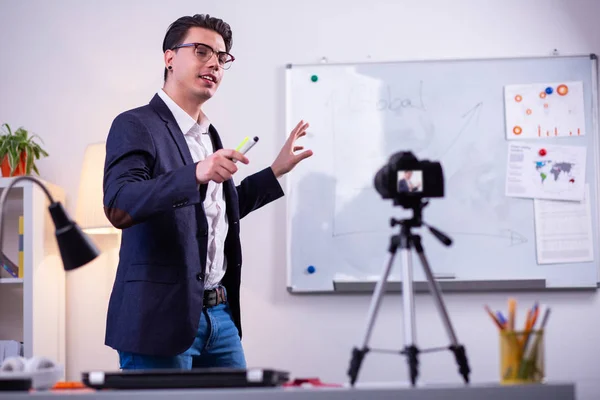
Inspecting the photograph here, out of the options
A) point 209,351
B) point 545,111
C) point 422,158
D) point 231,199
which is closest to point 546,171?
point 545,111

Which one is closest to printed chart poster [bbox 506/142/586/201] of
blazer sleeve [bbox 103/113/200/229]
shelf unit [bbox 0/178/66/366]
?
blazer sleeve [bbox 103/113/200/229]

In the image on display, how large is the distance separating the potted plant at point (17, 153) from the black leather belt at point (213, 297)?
5.18ft

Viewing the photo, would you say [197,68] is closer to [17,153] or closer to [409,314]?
[409,314]

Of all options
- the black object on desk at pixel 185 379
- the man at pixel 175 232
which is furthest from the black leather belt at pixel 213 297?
the black object on desk at pixel 185 379

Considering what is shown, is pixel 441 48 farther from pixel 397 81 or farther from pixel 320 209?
pixel 320 209

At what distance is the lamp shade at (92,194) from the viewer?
10.6 feet

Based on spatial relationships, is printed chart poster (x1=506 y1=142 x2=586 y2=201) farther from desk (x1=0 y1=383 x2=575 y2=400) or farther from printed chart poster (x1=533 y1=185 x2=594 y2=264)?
desk (x1=0 y1=383 x2=575 y2=400)

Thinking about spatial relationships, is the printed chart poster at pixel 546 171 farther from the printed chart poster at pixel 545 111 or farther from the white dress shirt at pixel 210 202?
the white dress shirt at pixel 210 202

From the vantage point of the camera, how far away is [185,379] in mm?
1391

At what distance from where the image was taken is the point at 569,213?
3369 millimetres

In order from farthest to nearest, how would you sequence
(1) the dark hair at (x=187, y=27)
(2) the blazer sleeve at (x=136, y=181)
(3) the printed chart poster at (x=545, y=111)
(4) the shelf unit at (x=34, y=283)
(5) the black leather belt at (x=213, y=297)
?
(3) the printed chart poster at (x=545, y=111), (4) the shelf unit at (x=34, y=283), (1) the dark hair at (x=187, y=27), (5) the black leather belt at (x=213, y=297), (2) the blazer sleeve at (x=136, y=181)

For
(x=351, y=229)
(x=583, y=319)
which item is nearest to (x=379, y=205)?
(x=351, y=229)

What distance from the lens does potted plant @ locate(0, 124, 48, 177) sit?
3.31 m

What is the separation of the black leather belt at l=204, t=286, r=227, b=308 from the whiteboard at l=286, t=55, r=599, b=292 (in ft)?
4.21
